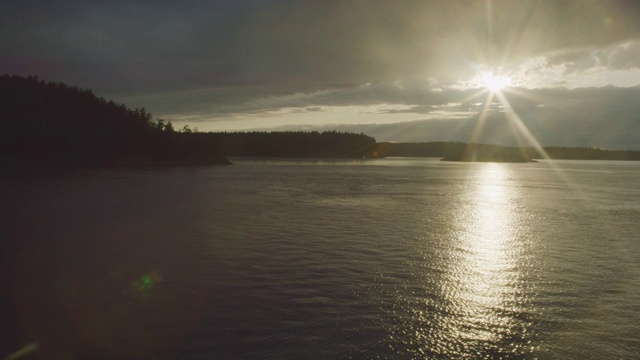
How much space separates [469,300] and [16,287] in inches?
595

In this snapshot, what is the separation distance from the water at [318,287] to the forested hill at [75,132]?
106675 mm

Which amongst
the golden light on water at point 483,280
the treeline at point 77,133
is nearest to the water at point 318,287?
the golden light on water at point 483,280

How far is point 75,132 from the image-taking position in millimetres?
134750

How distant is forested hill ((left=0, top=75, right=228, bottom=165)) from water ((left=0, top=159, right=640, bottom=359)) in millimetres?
106675

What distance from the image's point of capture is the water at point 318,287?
11.4 m

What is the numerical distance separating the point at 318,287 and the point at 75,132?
140 m

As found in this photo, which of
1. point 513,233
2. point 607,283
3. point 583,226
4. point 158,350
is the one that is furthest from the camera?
point 583,226

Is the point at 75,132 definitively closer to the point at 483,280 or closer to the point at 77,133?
the point at 77,133

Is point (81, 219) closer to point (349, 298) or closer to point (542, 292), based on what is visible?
point (349, 298)

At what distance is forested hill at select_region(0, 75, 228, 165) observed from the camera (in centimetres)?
12350

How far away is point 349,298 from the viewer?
14742mm

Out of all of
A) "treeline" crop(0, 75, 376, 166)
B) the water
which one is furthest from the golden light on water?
"treeline" crop(0, 75, 376, 166)

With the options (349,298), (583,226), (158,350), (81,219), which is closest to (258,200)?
(81,219)

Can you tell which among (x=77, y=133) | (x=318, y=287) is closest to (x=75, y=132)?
(x=77, y=133)
